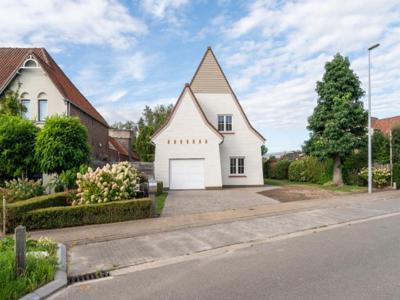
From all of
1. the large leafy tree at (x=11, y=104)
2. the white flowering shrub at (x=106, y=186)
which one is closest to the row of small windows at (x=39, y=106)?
the large leafy tree at (x=11, y=104)

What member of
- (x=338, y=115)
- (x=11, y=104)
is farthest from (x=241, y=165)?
(x=11, y=104)

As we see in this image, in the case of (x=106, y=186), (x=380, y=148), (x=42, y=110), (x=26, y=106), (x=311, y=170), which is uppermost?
(x=26, y=106)

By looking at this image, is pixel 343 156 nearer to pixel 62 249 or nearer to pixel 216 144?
pixel 216 144

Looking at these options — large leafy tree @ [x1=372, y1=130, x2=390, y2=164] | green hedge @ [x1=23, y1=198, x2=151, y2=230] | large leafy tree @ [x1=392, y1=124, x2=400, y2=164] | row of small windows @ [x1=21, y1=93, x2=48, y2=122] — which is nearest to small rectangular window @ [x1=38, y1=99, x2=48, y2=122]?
row of small windows @ [x1=21, y1=93, x2=48, y2=122]

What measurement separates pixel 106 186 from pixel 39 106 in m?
11.2

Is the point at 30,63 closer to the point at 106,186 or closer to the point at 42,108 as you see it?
the point at 42,108

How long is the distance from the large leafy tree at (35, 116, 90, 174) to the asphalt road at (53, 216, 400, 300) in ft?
33.3

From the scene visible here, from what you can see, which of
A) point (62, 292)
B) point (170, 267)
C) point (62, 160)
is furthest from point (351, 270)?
point (62, 160)

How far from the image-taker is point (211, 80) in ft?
75.2

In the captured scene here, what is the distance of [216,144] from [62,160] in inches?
390

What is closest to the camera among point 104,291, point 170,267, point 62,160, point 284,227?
point 104,291

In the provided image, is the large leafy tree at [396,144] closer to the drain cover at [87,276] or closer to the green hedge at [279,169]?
the green hedge at [279,169]

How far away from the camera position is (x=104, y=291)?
15.8 ft

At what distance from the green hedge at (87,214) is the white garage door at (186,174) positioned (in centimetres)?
960
